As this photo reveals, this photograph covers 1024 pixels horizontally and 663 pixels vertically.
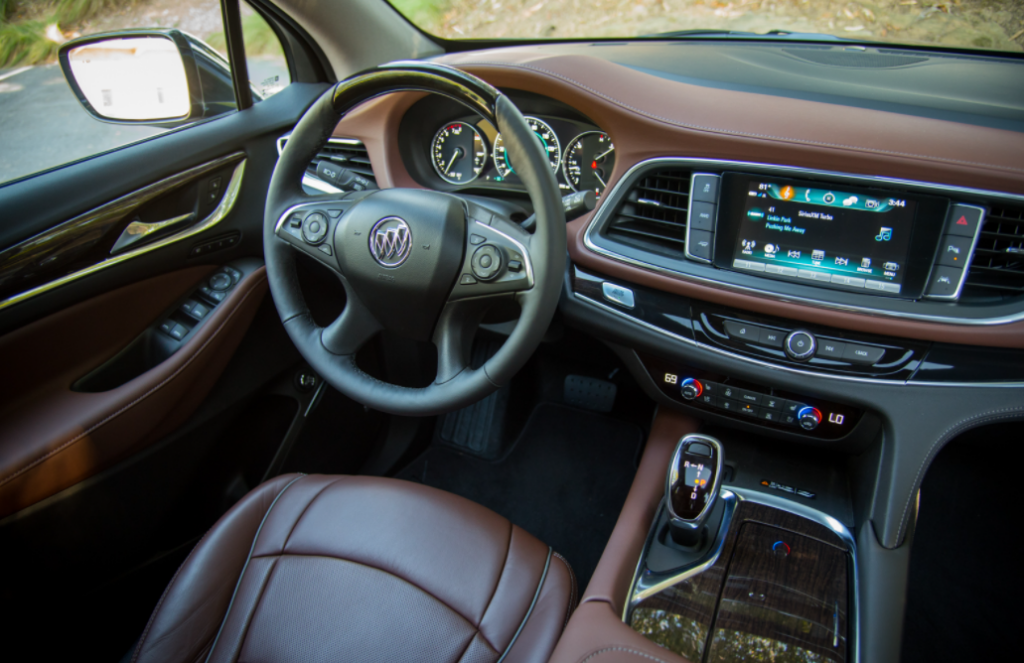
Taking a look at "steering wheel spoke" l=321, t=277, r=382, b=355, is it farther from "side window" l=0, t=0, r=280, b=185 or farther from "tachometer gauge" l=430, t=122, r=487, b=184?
"side window" l=0, t=0, r=280, b=185

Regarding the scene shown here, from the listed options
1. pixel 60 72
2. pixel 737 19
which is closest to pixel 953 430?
pixel 737 19

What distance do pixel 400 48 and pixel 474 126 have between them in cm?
57

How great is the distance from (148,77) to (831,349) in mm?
1902

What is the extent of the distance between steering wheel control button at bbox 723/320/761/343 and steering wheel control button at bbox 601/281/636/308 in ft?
0.73

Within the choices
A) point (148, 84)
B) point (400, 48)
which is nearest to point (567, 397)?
point (400, 48)

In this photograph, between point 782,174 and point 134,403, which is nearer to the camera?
point 782,174

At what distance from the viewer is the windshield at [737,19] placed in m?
1.66

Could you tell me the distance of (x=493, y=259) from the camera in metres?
1.20

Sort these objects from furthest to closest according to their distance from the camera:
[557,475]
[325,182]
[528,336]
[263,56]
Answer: [557,475] < [263,56] < [325,182] < [528,336]

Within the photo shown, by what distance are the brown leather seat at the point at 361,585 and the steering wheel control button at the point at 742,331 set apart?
627 mm

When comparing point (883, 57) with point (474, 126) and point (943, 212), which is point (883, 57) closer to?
point (943, 212)

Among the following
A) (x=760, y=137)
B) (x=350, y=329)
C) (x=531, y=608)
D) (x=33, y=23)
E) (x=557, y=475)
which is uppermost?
(x=33, y=23)

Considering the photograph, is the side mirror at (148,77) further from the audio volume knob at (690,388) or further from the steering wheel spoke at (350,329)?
the audio volume knob at (690,388)

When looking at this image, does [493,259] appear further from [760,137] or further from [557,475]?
[557,475]
